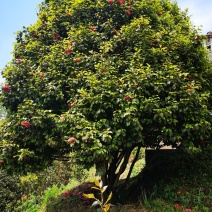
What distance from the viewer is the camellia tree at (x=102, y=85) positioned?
17.1 ft

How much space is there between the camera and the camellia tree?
5223 mm

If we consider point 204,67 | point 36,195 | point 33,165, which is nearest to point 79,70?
point 33,165

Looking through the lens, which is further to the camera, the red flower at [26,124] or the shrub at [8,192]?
the shrub at [8,192]

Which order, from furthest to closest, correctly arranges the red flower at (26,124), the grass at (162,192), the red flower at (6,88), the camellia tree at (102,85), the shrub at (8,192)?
the shrub at (8,192), the red flower at (6,88), the grass at (162,192), the red flower at (26,124), the camellia tree at (102,85)

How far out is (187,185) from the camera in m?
7.09

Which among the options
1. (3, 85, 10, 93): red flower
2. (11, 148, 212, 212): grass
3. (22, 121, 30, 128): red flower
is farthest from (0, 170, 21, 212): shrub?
(22, 121, 30, 128): red flower

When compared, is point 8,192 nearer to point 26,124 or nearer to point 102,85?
point 26,124

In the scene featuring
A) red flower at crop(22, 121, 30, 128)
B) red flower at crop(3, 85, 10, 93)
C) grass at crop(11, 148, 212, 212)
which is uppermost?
red flower at crop(3, 85, 10, 93)

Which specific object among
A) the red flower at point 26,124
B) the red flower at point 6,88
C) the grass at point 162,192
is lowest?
the grass at point 162,192

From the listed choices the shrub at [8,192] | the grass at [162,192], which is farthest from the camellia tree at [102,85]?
the shrub at [8,192]

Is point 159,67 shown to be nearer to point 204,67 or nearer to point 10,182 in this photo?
point 204,67

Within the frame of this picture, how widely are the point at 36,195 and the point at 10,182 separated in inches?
77.1

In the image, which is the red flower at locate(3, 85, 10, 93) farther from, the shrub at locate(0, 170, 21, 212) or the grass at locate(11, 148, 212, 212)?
the shrub at locate(0, 170, 21, 212)

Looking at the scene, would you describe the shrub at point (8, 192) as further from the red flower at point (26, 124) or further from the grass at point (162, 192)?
the red flower at point (26, 124)
